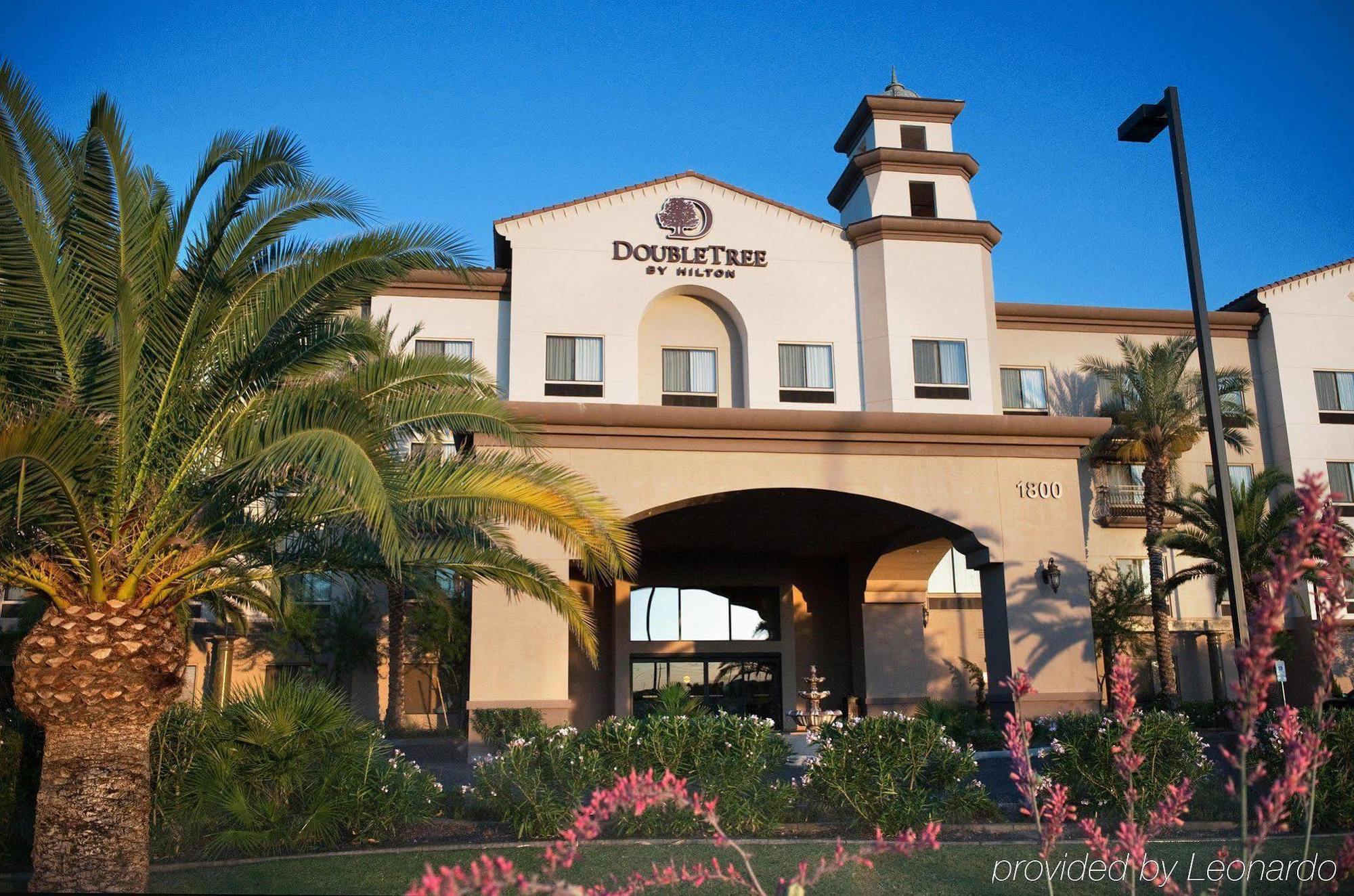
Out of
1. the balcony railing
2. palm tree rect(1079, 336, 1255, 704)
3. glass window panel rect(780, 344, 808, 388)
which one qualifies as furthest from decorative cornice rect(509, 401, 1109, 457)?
the balcony railing

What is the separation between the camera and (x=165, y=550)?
10727 millimetres

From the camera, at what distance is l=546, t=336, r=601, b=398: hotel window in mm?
Answer: 27141

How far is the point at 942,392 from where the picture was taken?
1072 inches

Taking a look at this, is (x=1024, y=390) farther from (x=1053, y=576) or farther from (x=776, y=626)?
(x=1053, y=576)

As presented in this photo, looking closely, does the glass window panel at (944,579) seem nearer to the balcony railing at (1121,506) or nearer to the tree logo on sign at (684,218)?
the balcony railing at (1121,506)

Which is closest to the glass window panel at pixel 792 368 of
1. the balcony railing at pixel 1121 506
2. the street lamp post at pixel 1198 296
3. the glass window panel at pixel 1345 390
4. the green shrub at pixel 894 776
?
the balcony railing at pixel 1121 506

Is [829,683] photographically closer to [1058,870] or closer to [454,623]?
[454,623]

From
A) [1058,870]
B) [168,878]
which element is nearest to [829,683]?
[1058,870]

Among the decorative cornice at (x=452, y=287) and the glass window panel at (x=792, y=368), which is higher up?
the decorative cornice at (x=452, y=287)

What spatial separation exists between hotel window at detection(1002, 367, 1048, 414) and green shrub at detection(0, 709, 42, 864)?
26965 mm

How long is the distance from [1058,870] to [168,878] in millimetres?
7986

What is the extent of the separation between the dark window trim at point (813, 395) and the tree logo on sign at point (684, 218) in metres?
4.63

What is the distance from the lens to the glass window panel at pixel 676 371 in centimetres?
2834

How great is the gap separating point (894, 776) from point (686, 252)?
1817 cm
